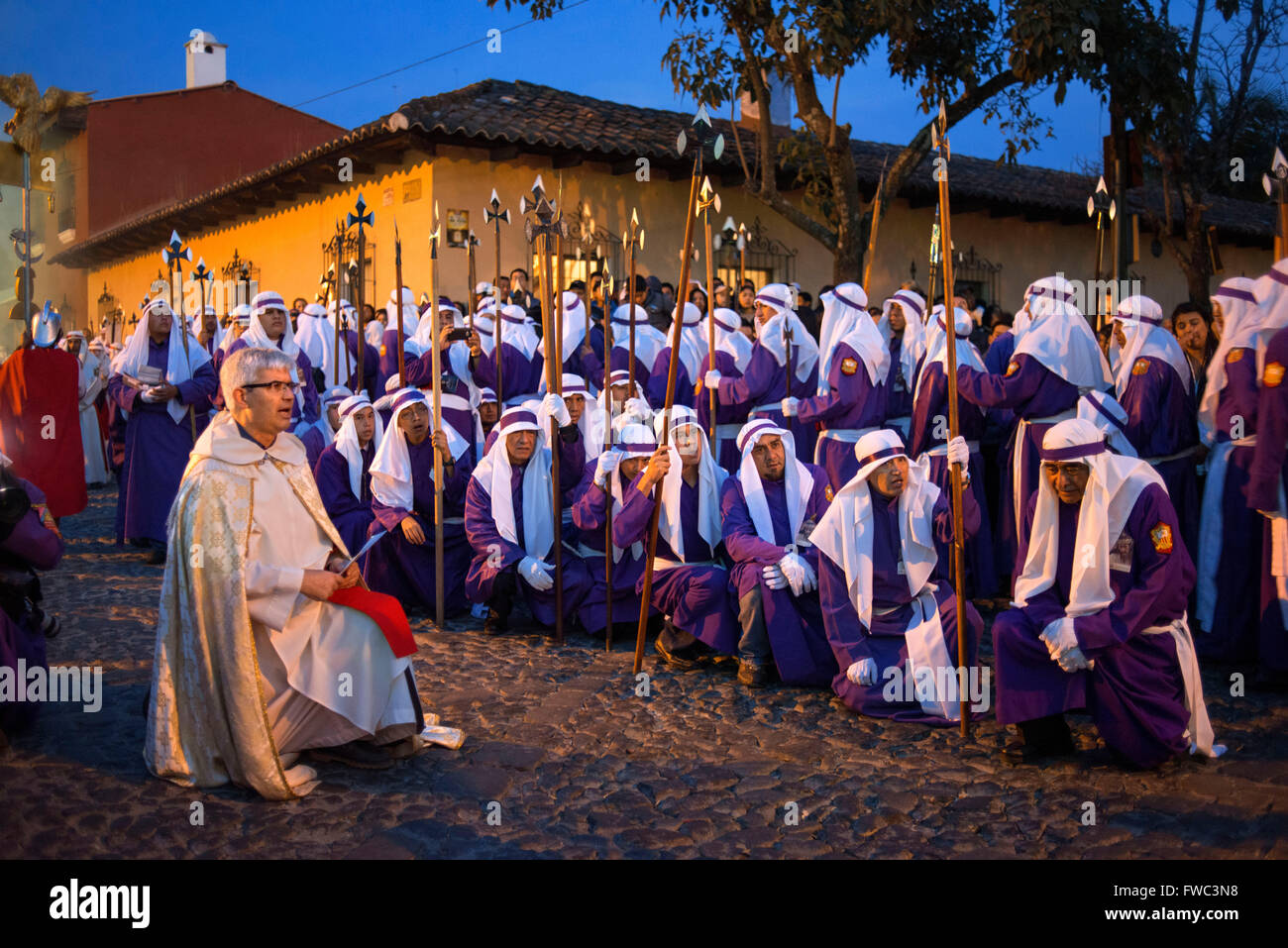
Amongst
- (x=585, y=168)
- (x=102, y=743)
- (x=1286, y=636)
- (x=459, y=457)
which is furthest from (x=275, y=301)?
(x=1286, y=636)

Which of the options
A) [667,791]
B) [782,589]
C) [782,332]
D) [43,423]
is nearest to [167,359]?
[43,423]

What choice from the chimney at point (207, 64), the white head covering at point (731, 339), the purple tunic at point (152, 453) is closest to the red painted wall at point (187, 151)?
the chimney at point (207, 64)

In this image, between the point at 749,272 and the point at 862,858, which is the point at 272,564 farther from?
the point at 749,272

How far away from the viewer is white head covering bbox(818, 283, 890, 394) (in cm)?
727

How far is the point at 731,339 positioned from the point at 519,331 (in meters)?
1.74

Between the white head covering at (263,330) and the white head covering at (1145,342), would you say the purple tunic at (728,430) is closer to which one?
the white head covering at (1145,342)

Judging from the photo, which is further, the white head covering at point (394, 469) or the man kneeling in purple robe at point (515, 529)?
the white head covering at point (394, 469)

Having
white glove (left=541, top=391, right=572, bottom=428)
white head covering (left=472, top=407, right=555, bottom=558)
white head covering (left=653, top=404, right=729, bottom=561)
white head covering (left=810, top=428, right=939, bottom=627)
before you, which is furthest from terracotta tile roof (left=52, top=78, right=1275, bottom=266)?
white head covering (left=810, top=428, right=939, bottom=627)

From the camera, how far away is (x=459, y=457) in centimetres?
734

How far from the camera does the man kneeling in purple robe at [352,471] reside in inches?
281

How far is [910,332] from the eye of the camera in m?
8.16

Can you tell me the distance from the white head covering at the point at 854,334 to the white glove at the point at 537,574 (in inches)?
90.0

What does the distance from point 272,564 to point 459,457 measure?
11.0ft

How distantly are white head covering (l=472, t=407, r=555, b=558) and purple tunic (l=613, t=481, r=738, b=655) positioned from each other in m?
0.62
